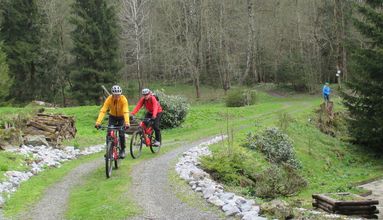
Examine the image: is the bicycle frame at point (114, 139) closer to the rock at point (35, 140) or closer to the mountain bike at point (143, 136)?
the mountain bike at point (143, 136)

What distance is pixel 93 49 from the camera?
150ft

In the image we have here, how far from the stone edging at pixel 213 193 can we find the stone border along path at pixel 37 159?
408 cm

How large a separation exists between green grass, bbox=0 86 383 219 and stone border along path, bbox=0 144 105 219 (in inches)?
11.2

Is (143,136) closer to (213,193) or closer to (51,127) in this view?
(51,127)

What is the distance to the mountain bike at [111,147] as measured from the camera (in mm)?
11703

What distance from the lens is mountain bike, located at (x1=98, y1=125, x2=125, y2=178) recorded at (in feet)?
38.4

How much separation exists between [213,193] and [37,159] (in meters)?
6.90

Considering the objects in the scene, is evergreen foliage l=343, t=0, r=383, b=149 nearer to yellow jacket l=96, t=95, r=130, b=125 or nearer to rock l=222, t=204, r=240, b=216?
yellow jacket l=96, t=95, r=130, b=125

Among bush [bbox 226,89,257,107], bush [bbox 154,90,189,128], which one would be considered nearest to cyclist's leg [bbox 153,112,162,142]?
bush [bbox 154,90,189,128]

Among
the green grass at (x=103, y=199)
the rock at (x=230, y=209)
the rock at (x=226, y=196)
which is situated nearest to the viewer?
the rock at (x=230, y=209)

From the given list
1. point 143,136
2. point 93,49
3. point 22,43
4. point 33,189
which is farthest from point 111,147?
point 22,43

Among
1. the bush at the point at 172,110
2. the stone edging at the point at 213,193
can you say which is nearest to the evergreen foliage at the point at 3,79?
the bush at the point at 172,110

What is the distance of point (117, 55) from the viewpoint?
46656mm

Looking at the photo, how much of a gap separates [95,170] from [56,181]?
58.2 inches
